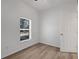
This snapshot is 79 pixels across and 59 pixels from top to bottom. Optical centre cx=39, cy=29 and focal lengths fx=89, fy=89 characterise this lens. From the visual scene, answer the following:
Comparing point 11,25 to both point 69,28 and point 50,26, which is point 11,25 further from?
point 50,26

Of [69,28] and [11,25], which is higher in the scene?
[11,25]

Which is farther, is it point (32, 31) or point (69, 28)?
point (32, 31)

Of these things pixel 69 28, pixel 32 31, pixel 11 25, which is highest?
pixel 11 25

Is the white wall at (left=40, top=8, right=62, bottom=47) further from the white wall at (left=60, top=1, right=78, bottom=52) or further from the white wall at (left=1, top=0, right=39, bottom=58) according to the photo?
the white wall at (left=1, top=0, right=39, bottom=58)

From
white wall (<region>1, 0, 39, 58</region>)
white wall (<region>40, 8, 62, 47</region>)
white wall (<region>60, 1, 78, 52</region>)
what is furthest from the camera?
white wall (<region>40, 8, 62, 47</region>)

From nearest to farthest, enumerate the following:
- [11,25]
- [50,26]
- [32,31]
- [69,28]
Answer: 1. [11,25]
2. [69,28]
3. [32,31]
4. [50,26]

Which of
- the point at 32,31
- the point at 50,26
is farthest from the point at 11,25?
the point at 50,26

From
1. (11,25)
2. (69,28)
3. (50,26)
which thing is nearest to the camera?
(11,25)

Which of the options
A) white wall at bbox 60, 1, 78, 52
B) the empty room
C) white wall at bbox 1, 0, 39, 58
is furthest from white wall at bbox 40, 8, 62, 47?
white wall at bbox 1, 0, 39, 58

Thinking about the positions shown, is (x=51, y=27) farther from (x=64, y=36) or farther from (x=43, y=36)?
(x=64, y=36)

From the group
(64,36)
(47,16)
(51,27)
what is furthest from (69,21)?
(47,16)

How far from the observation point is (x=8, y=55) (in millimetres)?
3664

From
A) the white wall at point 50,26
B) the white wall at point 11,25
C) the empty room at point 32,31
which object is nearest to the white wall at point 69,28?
the empty room at point 32,31

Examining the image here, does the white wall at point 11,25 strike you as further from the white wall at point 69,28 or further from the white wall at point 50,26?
the white wall at point 50,26
